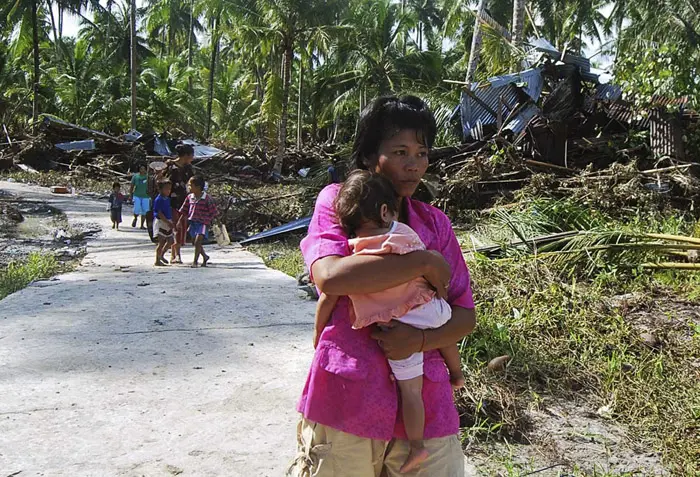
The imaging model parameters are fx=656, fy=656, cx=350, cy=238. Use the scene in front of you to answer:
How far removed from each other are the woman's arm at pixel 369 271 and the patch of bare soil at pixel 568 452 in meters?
1.51

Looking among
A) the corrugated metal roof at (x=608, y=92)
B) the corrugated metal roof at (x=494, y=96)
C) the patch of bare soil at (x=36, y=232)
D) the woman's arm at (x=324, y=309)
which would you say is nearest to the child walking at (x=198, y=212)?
the patch of bare soil at (x=36, y=232)

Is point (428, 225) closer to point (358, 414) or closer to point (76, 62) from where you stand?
point (358, 414)

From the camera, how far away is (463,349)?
161 inches

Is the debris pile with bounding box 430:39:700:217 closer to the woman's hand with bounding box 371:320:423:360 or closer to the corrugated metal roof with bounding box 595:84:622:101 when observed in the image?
the corrugated metal roof with bounding box 595:84:622:101

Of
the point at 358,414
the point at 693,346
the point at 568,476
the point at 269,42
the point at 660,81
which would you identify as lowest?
the point at 568,476

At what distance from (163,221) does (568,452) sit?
5892 mm

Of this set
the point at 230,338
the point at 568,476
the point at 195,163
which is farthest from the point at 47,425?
the point at 195,163

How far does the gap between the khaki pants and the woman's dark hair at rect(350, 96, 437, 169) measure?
2.41ft

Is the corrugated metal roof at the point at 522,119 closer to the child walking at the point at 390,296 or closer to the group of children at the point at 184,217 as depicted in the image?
the group of children at the point at 184,217

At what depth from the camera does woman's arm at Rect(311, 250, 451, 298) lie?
1.56 meters

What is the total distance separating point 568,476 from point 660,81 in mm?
8209

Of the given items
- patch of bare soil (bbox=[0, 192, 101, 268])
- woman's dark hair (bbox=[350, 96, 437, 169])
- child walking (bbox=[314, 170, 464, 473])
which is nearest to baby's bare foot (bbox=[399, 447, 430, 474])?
child walking (bbox=[314, 170, 464, 473])

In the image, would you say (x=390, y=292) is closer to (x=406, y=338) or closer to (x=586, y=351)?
(x=406, y=338)

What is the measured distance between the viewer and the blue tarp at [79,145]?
775 inches
